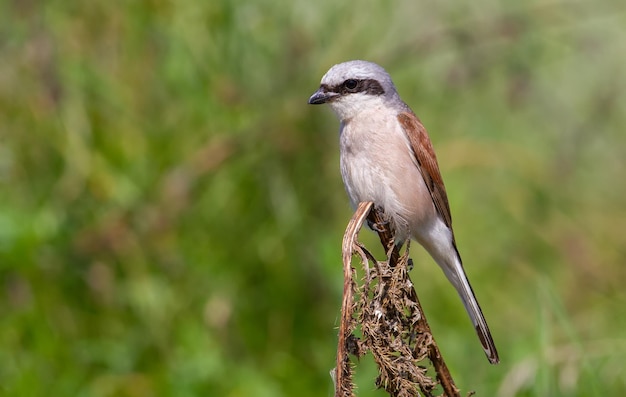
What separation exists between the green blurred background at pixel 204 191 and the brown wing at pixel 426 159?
101cm

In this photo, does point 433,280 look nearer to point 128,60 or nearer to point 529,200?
point 529,200

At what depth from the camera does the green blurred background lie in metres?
4.84

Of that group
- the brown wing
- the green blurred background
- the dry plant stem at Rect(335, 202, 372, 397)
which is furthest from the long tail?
the dry plant stem at Rect(335, 202, 372, 397)

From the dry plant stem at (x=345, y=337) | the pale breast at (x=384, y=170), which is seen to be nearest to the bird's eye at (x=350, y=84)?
the pale breast at (x=384, y=170)

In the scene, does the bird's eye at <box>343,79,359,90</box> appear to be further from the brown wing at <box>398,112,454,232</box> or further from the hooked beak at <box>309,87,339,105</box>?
the brown wing at <box>398,112,454,232</box>

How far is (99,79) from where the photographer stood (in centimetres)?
512

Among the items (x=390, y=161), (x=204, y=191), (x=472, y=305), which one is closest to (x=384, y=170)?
(x=390, y=161)

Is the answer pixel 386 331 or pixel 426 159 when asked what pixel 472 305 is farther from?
pixel 386 331

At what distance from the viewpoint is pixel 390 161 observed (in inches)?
143

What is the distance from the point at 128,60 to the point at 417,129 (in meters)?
2.11

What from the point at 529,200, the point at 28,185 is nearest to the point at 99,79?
the point at 28,185

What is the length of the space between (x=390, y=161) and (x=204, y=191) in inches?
71.1

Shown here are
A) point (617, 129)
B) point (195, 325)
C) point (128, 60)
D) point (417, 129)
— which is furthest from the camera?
Answer: point (617, 129)

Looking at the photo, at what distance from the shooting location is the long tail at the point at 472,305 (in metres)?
3.24
